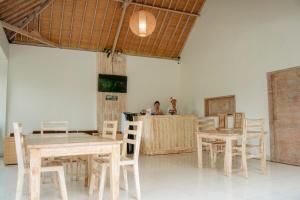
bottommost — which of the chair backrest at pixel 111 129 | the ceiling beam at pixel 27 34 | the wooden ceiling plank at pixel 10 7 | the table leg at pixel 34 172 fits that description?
the table leg at pixel 34 172

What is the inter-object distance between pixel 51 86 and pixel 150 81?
Answer: 3.28m

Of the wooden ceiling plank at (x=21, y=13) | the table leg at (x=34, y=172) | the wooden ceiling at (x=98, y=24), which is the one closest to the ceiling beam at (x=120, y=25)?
the wooden ceiling at (x=98, y=24)

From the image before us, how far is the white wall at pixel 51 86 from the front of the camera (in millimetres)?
7629

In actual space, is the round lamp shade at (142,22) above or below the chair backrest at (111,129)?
above

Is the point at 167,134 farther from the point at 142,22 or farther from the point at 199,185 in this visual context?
the point at 142,22

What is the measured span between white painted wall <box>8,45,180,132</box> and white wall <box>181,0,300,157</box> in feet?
6.11

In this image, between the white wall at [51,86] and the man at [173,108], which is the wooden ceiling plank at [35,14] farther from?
the man at [173,108]

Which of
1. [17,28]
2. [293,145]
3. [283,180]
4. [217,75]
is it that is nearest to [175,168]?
[283,180]

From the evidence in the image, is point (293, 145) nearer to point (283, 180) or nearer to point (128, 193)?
point (283, 180)

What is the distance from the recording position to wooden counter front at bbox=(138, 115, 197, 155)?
7.47m

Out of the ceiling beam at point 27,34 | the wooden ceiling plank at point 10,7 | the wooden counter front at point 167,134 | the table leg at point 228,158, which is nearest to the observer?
the table leg at point 228,158

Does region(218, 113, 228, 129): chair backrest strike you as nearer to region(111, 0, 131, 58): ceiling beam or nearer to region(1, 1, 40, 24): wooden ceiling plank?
region(111, 0, 131, 58): ceiling beam

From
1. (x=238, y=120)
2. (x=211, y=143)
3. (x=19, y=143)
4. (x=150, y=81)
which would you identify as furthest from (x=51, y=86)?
(x=19, y=143)

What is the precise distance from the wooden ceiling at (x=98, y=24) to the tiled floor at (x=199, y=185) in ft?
12.4
